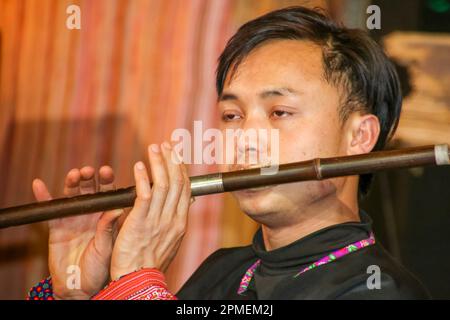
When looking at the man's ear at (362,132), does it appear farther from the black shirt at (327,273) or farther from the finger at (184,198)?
the finger at (184,198)

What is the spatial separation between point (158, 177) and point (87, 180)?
366 mm

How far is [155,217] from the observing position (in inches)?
56.6

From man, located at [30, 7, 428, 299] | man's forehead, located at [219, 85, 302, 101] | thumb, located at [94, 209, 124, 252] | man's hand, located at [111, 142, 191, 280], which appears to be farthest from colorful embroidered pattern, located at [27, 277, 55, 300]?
man's forehead, located at [219, 85, 302, 101]

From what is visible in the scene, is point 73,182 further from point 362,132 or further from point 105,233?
point 362,132

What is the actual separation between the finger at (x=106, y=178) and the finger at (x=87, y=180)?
0.9 inches

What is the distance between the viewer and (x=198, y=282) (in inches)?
71.2

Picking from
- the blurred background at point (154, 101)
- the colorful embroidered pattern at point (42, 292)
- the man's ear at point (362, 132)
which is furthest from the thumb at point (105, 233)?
the blurred background at point (154, 101)

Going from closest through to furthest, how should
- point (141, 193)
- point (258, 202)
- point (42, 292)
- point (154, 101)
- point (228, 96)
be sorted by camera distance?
1. point (141, 193)
2. point (258, 202)
3. point (228, 96)
4. point (42, 292)
5. point (154, 101)

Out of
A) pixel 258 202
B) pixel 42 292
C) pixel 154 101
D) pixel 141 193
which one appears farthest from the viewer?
pixel 154 101

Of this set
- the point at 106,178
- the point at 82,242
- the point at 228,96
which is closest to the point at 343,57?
the point at 228,96

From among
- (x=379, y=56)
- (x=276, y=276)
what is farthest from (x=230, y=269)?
(x=379, y=56)

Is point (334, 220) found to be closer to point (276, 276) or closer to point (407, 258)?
point (276, 276)

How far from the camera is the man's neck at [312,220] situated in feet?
5.21

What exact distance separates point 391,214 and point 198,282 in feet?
2.94
